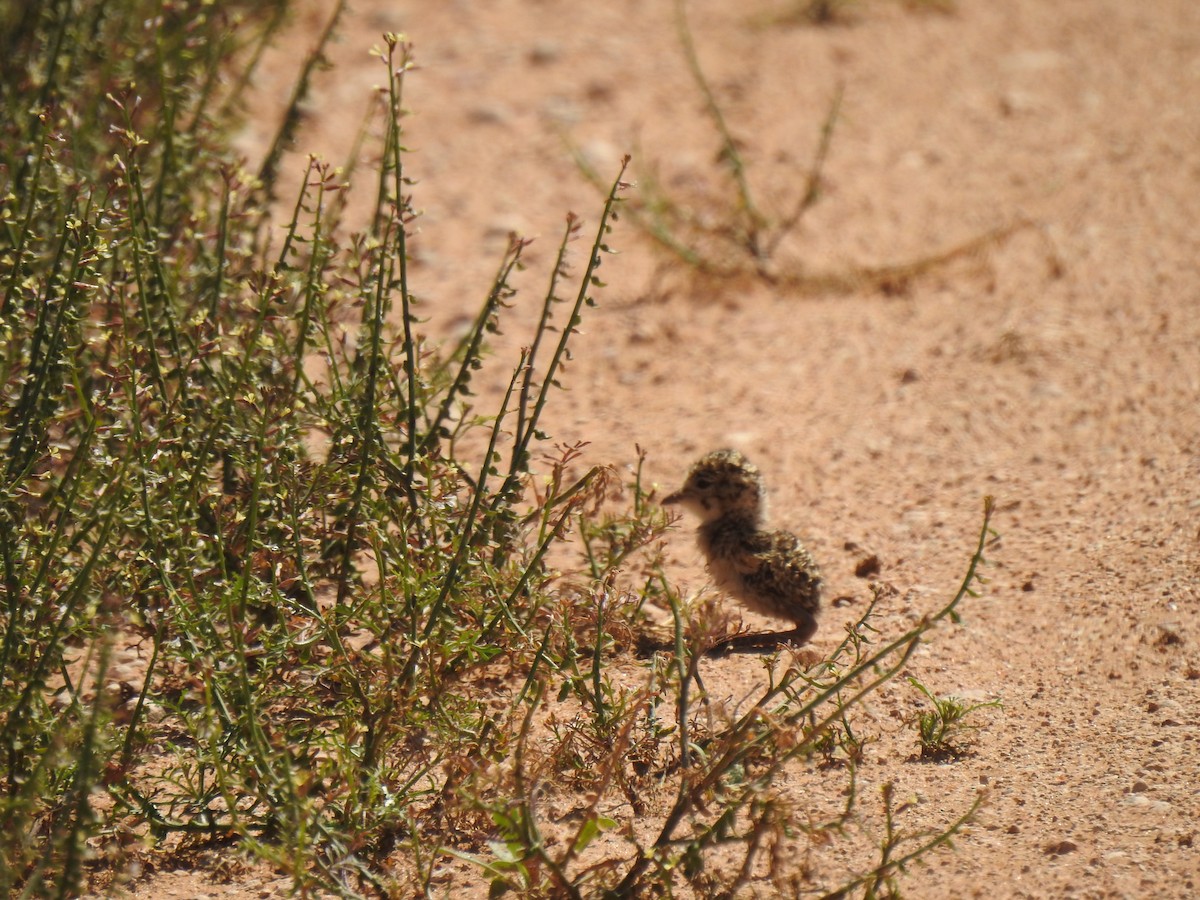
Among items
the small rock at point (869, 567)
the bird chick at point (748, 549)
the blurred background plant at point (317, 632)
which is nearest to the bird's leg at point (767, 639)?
the bird chick at point (748, 549)

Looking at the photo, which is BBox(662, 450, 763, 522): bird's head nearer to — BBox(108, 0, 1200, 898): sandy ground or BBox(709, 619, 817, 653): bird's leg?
BBox(108, 0, 1200, 898): sandy ground

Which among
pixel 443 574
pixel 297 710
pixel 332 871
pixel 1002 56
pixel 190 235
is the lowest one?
pixel 332 871

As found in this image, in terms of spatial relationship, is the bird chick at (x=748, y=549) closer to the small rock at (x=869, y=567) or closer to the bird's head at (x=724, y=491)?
the bird's head at (x=724, y=491)

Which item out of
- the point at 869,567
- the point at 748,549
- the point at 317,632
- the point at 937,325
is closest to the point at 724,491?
the point at 748,549

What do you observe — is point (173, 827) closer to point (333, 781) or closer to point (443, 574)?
point (333, 781)

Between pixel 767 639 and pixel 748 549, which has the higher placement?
pixel 748 549

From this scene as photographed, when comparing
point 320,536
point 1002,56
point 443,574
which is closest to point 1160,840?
point 443,574

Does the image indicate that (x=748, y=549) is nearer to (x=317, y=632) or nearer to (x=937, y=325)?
(x=317, y=632)
